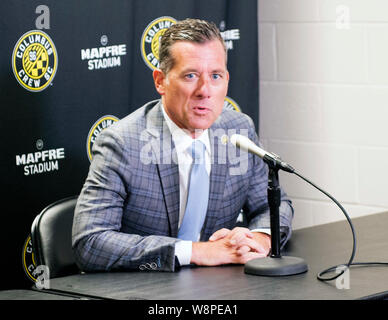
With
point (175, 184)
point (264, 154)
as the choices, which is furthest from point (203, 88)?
point (264, 154)

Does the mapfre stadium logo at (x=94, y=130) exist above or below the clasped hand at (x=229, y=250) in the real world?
above

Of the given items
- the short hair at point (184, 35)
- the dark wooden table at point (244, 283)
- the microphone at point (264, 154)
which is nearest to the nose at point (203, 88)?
the short hair at point (184, 35)

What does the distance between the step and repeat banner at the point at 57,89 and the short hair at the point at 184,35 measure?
0.49 meters

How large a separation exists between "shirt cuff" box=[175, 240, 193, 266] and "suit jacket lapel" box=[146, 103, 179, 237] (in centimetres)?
25

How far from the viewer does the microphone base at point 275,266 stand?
1.98 metres

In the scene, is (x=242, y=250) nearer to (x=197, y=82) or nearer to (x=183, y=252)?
(x=183, y=252)

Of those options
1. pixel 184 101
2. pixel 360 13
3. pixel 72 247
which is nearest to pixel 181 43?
pixel 184 101

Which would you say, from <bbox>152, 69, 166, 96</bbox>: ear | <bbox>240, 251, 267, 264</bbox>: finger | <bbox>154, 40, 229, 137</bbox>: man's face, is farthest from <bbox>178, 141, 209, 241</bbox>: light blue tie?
<bbox>240, 251, 267, 264</bbox>: finger

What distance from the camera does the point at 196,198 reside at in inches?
95.0

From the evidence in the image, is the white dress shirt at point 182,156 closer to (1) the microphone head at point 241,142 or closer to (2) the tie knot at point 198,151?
(2) the tie knot at point 198,151

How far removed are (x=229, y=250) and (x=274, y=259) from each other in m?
0.17
